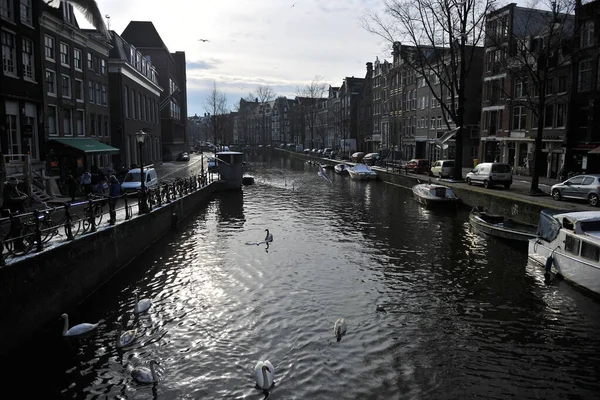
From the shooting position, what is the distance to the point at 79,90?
37438 mm

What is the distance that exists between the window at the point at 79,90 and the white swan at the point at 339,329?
3226 cm

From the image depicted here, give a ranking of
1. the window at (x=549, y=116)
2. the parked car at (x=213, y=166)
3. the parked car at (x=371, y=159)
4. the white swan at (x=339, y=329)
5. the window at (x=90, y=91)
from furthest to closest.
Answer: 1. the parked car at (x=371, y=159)
2. the parked car at (x=213, y=166)
3. the window at (x=90, y=91)
4. the window at (x=549, y=116)
5. the white swan at (x=339, y=329)

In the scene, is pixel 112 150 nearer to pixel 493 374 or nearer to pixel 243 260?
pixel 243 260

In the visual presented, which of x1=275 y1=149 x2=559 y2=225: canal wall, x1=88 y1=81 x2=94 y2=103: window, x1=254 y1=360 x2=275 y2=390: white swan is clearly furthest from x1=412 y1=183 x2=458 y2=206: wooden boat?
x1=88 y1=81 x2=94 y2=103: window

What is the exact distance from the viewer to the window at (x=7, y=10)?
2530 cm

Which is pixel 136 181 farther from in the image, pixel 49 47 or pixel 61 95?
pixel 49 47

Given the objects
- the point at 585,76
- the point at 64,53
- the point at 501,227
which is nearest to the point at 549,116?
the point at 585,76

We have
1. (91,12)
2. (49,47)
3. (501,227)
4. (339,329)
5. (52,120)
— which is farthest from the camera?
(52,120)

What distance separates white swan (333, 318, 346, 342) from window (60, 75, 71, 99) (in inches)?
1193

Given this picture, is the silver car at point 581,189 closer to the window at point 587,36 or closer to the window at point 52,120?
the window at point 587,36

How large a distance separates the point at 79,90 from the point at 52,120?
5222 mm

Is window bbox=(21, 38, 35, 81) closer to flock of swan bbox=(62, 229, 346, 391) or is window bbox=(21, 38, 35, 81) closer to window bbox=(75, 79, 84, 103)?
window bbox=(75, 79, 84, 103)

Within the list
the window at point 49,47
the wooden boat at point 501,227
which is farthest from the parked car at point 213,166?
the wooden boat at point 501,227

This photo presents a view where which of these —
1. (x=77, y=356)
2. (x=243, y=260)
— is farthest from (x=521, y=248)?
(x=77, y=356)
